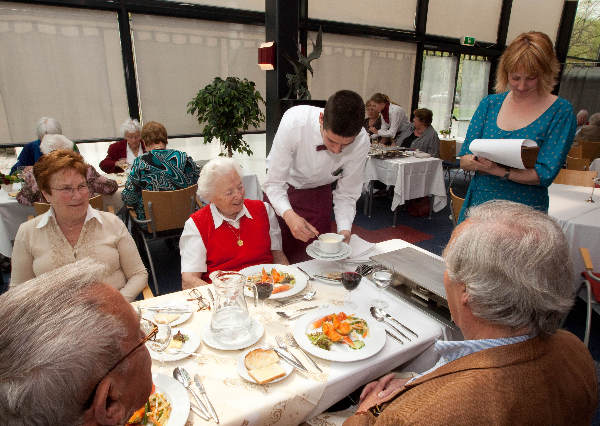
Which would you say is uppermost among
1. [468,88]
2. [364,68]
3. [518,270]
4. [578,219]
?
[364,68]

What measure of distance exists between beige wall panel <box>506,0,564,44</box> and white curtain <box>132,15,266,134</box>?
759cm

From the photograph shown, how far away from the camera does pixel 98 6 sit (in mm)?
5012

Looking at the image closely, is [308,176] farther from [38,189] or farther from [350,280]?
[38,189]

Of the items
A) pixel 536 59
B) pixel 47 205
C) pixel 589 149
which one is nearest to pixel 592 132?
pixel 589 149

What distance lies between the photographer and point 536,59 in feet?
5.87

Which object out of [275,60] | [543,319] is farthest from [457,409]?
[275,60]

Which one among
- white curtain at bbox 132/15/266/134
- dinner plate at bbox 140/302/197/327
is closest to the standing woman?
white curtain at bbox 132/15/266/134

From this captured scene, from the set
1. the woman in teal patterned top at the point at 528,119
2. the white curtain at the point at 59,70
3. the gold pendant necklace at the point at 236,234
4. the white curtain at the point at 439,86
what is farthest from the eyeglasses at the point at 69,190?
the white curtain at the point at 439,86

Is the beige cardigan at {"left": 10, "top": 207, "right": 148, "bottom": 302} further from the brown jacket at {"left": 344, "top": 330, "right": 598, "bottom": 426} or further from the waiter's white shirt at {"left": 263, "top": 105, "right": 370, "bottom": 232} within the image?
the brown jacket at {"left": 344, "top": 330, "right": 598, "bottom": 426}

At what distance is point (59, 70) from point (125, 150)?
187cm

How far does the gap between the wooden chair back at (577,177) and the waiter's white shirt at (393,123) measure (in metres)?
2.86

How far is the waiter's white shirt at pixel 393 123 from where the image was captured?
6348 millimetres

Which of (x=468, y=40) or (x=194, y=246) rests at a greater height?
(x=468, y=40)

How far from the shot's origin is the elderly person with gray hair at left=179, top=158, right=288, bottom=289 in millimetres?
1936
